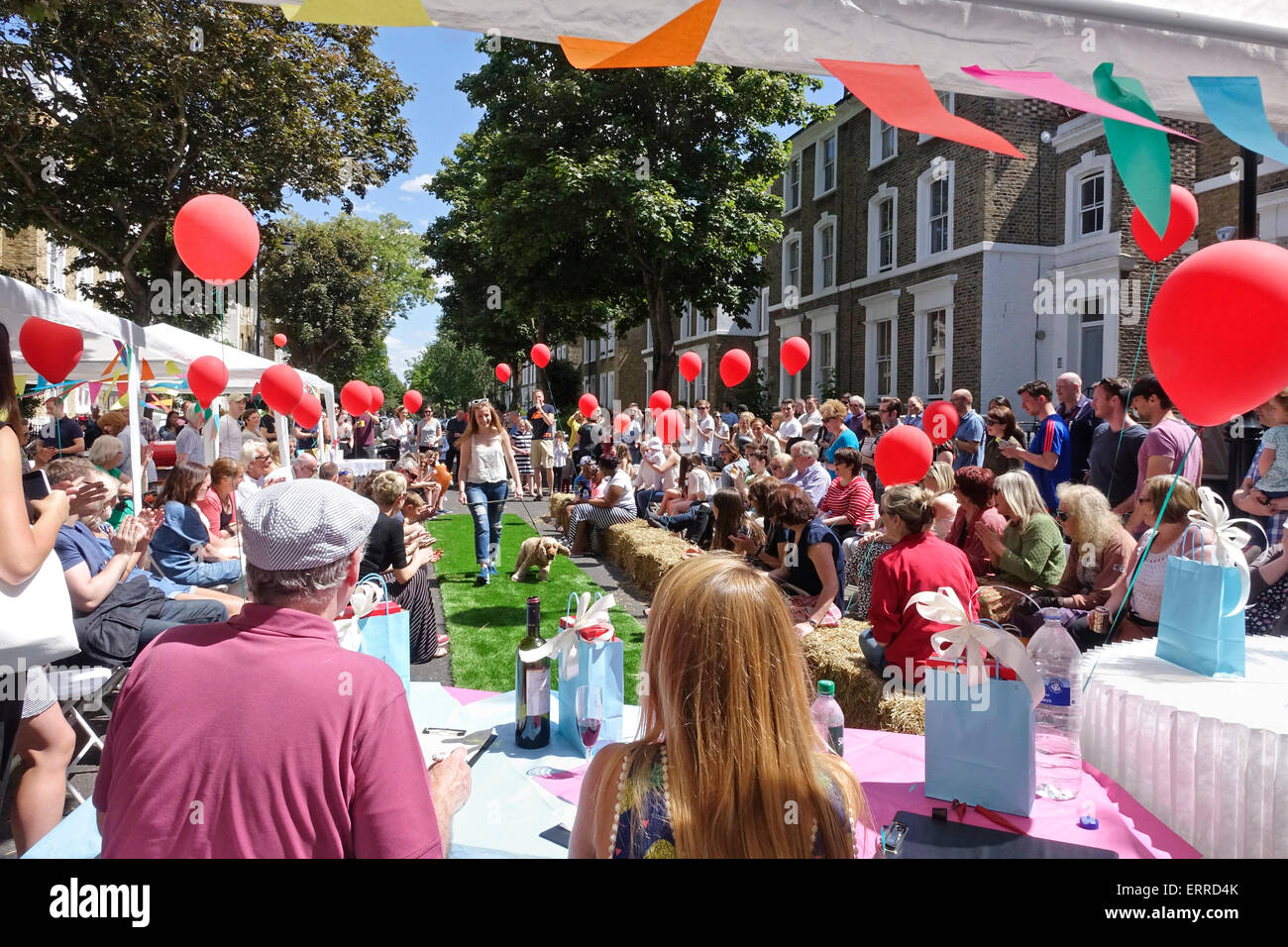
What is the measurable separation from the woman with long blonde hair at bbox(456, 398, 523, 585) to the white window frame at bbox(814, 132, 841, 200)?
19070 mm

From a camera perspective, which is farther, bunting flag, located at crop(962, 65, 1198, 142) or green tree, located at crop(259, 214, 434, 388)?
green tree, located at crop(259, 214, 434, 388)

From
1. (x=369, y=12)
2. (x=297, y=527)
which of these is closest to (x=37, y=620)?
(x=297, y=527)

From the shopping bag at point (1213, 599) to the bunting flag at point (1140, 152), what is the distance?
134 centimetres

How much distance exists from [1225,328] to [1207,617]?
116 centimetres

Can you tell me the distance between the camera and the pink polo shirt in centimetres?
155

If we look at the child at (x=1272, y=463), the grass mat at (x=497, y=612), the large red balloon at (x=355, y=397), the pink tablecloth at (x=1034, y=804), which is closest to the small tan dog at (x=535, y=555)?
the grass mat at (x=497, y=612)

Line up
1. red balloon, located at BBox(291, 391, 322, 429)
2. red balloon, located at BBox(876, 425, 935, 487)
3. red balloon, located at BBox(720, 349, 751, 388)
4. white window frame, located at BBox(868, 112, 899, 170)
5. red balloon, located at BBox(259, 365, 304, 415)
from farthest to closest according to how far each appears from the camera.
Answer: white window frame, located at BBox(868, 112, 899, 170), red balloon, located at BBox(720, 349, 751, 388), red balloon, located at BBox(291, 391, 322, 429), red balloon, located at BBox(259, 365, 304, 415), red balloon, located at BBox(876, 425, 935, 487)

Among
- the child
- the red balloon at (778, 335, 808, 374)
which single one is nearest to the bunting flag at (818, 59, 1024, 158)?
the child

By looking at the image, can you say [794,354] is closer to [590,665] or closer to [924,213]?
[590,665]

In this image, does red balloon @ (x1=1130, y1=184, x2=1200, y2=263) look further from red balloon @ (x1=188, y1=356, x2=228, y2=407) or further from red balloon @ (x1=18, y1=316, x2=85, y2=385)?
red balloon @ (x1=188, y1=356, x2=228, y2=407)

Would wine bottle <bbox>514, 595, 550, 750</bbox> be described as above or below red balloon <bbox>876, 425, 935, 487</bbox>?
below

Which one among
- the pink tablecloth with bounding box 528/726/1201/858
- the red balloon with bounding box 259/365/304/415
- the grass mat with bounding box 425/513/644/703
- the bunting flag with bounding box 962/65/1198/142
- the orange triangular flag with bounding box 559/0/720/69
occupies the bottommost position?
the grass mat with bounding box 425/513/644/703

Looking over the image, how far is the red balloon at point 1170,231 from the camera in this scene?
9.27ft
